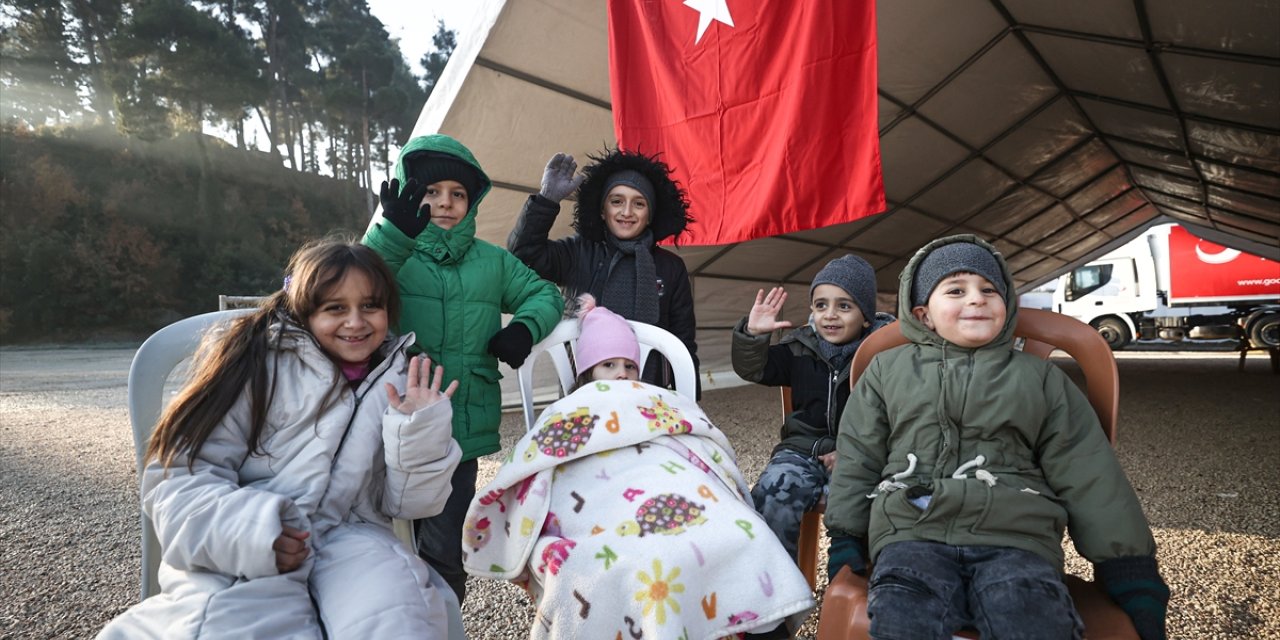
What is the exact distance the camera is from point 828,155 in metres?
2.74

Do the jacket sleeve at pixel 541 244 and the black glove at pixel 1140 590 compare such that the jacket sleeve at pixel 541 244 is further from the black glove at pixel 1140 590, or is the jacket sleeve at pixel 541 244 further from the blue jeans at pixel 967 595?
the black glove at pixel 1140 590

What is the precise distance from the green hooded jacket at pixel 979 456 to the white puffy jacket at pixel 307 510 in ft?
2.97

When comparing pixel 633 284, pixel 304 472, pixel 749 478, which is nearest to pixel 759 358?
pixel 633 284

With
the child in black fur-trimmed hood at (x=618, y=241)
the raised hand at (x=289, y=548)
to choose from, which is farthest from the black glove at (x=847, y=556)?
the raised hand at (x=289, y=548)

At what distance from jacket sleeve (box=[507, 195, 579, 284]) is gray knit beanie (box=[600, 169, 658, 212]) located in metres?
0.20

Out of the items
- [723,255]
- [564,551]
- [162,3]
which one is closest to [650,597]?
[564,551]

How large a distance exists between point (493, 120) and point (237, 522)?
3226mm

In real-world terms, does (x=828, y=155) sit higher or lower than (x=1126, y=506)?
higher

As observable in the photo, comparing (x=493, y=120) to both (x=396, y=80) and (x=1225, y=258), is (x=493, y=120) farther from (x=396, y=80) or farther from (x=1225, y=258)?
(x=396, y=80)

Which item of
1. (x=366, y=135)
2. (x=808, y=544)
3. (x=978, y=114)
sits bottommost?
(x=808, y=544)

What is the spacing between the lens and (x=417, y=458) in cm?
123

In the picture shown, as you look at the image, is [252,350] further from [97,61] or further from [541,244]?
[97,61]

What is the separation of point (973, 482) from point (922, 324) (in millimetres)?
383

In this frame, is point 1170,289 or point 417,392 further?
point 1170,289
